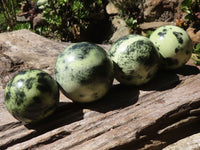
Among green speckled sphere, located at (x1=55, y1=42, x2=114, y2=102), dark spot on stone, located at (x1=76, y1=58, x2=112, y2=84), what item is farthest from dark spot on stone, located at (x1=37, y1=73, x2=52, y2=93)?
dark spot on stone, located at (x1=76, y1=58, x2=112, y2=84)

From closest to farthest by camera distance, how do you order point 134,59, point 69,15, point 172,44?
point 134,59, point 172,44, point 69,15

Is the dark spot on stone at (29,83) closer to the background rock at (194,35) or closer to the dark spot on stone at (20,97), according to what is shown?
the dark spot on stone at (20,97)

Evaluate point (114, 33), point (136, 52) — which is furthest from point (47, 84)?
point (114, 33)

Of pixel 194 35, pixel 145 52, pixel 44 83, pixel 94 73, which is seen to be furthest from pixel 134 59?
pixel 194 35

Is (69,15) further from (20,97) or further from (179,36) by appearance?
(20,97)

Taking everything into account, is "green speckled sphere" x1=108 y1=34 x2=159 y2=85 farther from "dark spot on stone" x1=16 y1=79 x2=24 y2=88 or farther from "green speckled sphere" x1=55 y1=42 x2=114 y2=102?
"dark spot on stone" x1=16 y1=79 x2=24 y2=88

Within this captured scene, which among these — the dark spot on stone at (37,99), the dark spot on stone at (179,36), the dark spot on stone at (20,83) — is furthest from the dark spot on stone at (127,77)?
the dark spot on stone at (20,83)
